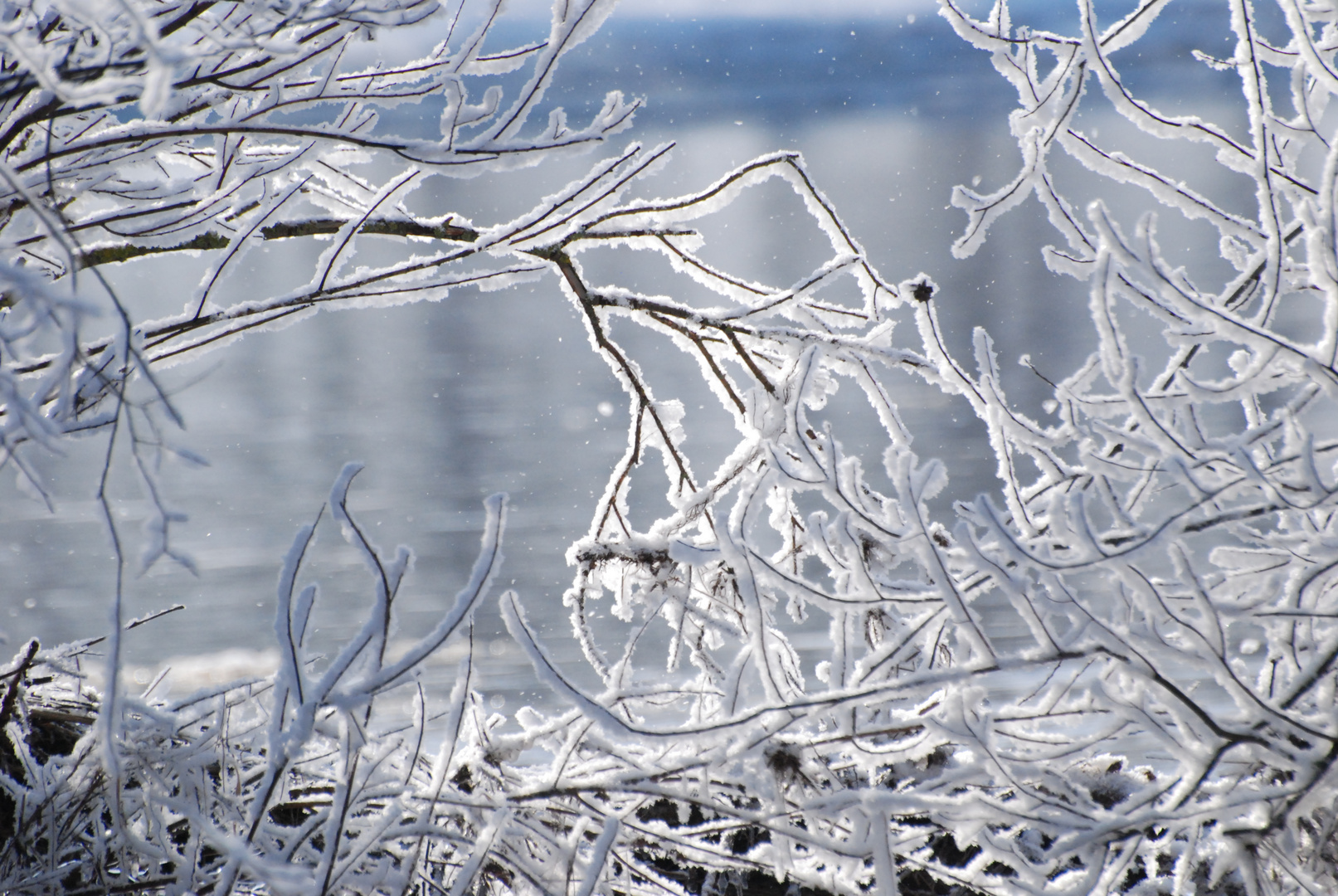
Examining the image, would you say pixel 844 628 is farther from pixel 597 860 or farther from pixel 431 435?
pixel 431 435

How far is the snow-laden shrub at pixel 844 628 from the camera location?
1100 millimetres

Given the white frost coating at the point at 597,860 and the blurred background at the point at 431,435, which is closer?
the white frost coating at the point at 597,860

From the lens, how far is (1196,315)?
1.20 meters

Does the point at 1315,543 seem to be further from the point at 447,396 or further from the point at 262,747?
the point at 447,396

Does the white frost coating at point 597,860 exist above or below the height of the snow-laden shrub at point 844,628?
below

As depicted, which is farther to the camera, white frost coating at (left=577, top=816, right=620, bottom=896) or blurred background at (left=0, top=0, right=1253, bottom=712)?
blurred background at (left=0, top=0, right=1253, bottom=712)

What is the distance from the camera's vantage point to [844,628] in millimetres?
1498

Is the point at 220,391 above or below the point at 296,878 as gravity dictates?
above

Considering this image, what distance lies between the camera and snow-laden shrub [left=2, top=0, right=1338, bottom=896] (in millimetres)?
1100

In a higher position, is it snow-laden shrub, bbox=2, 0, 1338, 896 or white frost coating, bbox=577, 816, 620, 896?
snow-laden shrub, bbox=2, 0, 1338, 896

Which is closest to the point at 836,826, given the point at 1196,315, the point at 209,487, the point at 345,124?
the point at 1196,315

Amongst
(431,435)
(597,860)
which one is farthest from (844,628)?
(431,435)

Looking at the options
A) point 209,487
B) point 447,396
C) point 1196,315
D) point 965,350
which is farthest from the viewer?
point 447,396

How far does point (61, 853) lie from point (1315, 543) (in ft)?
5.38
